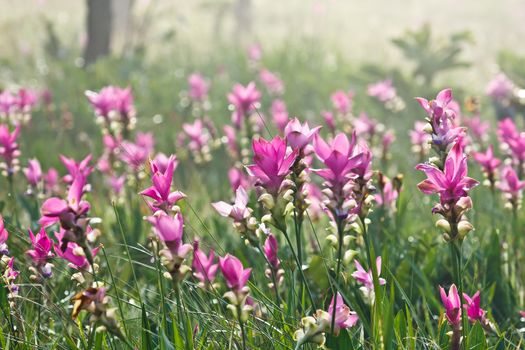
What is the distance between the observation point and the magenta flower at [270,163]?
1.45m

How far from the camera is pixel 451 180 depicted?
1.45m

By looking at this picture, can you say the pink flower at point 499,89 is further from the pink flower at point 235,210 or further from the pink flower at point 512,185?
the pink flower at point 235,210

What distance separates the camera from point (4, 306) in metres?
1.87

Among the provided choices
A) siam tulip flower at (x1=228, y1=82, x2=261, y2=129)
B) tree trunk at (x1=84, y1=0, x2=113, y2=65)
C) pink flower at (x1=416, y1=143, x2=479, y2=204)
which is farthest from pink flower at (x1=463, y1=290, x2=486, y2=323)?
tree trunk at (x1=84, y1=0, x2=113, y2=65)

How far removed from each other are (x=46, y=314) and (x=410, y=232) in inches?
62.3

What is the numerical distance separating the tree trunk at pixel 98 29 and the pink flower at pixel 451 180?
25.9ft

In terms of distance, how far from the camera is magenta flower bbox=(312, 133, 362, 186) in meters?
1.40

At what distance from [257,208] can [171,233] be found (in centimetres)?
117

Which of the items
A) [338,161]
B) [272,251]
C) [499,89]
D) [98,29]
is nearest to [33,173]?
[272,251]

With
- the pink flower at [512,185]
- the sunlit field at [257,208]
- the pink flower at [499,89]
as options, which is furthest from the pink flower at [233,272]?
the pink flower at [499,89]

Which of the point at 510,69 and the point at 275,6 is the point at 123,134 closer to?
the point at 510,69

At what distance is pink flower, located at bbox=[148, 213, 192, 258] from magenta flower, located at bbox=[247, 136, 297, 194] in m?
0.21

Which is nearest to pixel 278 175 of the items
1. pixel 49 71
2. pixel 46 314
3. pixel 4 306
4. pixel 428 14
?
pixel 4 306

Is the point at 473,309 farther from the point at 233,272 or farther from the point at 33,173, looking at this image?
the point at 33,173
